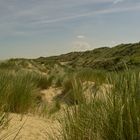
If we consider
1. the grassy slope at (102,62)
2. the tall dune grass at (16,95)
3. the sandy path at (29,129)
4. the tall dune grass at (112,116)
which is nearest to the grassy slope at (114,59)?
the grassy slope at (102,62)

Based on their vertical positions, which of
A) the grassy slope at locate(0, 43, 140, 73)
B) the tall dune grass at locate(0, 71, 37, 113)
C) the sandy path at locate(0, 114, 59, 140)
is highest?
the grassy slope at locate(0, 43, 140, 73)

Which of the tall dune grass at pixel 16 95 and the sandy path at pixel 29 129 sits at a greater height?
the tall dune grass at pixel 16 95

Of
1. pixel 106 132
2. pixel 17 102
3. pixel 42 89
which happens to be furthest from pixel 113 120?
pixel 42 89

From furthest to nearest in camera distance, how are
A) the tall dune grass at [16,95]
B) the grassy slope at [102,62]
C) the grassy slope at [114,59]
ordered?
the grassy slope at [114,59] < the grassy slope at [102,62] < the tall dune grass at [16,95]

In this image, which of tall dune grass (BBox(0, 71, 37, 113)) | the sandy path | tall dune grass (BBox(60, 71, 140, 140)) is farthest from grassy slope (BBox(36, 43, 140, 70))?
tall dune grass (BBox(60, 71, 140, 140))

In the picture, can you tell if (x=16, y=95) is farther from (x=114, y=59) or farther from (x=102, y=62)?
(x=102, y=62)

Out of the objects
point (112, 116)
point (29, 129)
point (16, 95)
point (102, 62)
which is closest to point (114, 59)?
point (102, 62)

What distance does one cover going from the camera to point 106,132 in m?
3.77

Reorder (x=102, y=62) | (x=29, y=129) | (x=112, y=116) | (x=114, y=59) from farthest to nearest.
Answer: (x=102, y=62), (x=114, y=59), (x=29, y=129), (x=112, y=116)

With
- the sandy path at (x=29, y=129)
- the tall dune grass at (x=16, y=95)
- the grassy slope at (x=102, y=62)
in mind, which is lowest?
the sandy path at (x=29, y=129)

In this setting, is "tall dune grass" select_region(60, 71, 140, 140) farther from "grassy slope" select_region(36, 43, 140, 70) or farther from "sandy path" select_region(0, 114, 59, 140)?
"grassy slope" select_region(36, 43, 140, 70)

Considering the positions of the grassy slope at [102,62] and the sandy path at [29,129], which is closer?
the sandy path at [29,129]

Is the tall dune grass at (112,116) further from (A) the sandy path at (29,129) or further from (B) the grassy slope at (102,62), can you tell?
(A) the sandy path at (29,129)

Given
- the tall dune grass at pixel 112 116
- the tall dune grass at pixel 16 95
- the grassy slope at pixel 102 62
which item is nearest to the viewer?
the tall dune grass at pixel 112 116
